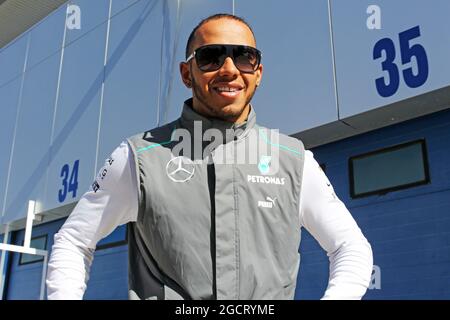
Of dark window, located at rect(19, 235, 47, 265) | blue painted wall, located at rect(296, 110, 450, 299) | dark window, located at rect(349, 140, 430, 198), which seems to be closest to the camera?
blue painted wall, located at rect(296, 110, 450, 299)

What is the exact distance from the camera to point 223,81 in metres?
1.25

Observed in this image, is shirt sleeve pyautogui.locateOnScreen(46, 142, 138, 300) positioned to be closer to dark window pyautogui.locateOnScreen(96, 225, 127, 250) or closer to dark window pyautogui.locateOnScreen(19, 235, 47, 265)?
dark window pyautogui.locateOnScreen(96, 225, 127, 250)

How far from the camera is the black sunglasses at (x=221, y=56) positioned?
125 centimetres

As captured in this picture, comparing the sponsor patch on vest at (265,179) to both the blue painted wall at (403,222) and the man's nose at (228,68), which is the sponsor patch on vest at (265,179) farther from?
the blue painted wall at (403,222)

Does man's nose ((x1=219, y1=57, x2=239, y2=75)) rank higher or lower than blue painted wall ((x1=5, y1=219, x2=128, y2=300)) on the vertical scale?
lower

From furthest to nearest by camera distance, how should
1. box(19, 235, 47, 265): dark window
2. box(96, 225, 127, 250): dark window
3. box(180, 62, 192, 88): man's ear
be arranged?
box(19, 235, 47, 265): dark window
box(96, 225, 127, 250): dark window
box(180, 62, 192, 88): man's ear

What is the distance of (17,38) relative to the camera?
→ 1094 centimetres

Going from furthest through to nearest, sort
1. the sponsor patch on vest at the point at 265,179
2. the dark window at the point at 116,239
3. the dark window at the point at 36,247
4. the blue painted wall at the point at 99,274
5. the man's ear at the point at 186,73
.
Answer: the dark window at the point at 36,247, the dark window at the point at 116,239, the blue painted wall at the point at 99,274, the man's ear at the point at 186,73, the sponsor patch on vest at the point at 265,179

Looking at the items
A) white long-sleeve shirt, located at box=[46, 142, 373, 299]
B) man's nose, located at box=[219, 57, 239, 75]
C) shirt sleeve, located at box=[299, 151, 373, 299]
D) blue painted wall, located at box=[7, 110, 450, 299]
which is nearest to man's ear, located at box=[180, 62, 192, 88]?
man's nose, located at box=[219, 57, 239, 75]

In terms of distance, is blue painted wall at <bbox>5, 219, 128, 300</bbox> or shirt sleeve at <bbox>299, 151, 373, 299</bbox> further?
blue painted wall at <bbox>5, 219, 128, 300</bbox>

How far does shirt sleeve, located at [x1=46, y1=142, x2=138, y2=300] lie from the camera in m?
1.11

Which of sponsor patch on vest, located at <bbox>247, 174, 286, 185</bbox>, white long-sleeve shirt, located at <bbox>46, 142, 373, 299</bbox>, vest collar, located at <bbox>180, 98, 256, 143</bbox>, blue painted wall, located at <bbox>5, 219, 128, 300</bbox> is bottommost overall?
white long-sleeve shirt, located at <bbox>46, 142, 373, 299</bbox>

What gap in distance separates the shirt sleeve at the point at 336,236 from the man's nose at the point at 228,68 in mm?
292

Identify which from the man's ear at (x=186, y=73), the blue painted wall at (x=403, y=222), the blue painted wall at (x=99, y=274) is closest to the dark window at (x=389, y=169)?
the blue painted wall at (x=403, y=222)
